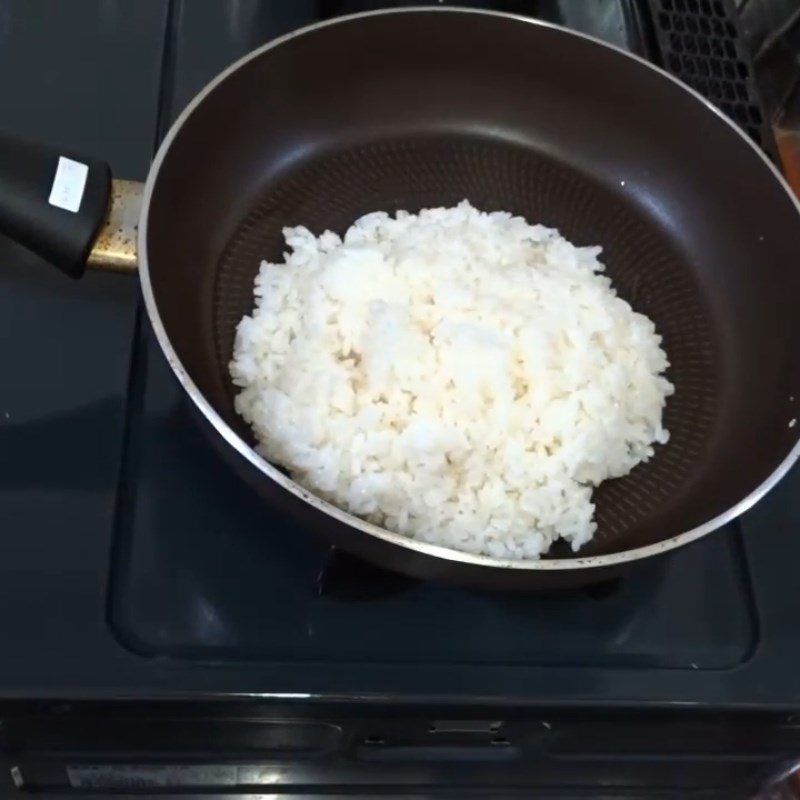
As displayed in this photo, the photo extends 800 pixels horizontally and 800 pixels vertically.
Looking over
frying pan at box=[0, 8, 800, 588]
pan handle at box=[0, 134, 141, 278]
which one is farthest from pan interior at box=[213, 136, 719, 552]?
pan handle at box=[0, 134, 141, 278]

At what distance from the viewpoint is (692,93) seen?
843mm

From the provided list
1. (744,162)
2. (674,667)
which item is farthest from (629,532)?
(744,162)

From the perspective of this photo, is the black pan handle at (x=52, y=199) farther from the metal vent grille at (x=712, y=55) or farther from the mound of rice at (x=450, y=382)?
the metal vent grille at (x=712, y=55)

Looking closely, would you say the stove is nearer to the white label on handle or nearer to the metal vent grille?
the white label on handle

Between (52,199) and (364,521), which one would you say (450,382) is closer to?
(364,521)

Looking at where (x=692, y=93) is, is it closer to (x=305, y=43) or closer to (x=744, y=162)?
(x=744, y=162)

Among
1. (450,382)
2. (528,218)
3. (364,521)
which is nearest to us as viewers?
(364,521)

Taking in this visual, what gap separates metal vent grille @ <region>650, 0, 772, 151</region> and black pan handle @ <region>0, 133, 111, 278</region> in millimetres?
578

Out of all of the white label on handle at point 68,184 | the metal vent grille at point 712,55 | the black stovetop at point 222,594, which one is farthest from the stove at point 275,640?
the metal vent grille at point 712,55

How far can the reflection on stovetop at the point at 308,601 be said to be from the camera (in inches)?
26.1

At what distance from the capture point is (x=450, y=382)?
2.37 ft

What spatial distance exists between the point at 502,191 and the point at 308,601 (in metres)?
0.43

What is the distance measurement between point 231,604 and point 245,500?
0.08 m

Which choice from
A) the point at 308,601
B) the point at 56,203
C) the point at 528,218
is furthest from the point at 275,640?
the point at 528,218
